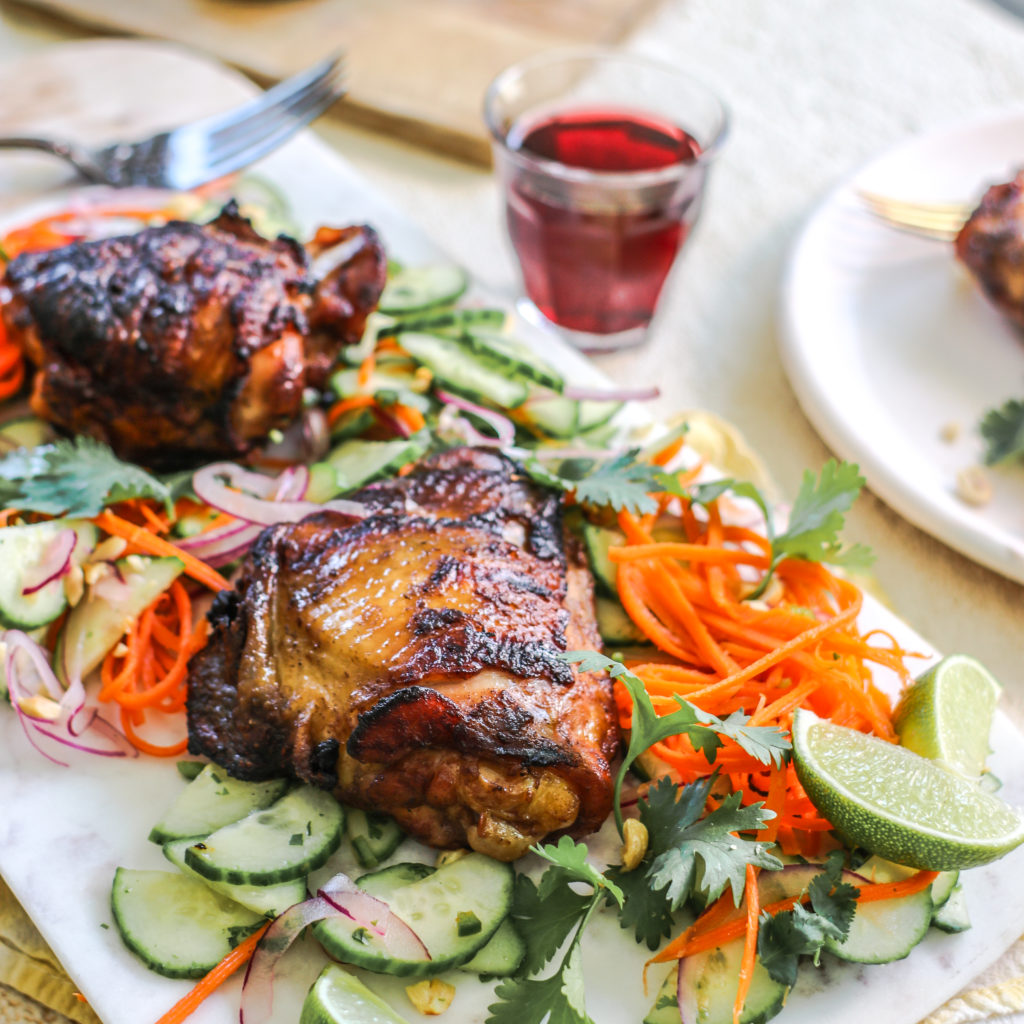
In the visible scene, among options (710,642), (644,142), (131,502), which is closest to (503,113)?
(644,142)

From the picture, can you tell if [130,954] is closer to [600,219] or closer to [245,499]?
[245,499]

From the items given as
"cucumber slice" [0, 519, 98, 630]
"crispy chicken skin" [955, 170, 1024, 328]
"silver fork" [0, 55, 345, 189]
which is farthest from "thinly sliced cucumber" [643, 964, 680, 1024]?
"silver fork" [0, 55, 345, 189]

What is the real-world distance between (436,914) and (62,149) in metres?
3.67

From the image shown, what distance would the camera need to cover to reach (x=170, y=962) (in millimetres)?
2330

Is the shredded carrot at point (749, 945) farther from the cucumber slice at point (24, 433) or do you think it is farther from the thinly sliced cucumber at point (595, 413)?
the cucumber slice at point (24, 433)

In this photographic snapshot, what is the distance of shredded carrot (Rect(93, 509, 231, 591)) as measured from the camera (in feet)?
9.94

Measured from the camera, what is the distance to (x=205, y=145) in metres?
4.66

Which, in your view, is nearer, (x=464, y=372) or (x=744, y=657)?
(x=744, y=657)

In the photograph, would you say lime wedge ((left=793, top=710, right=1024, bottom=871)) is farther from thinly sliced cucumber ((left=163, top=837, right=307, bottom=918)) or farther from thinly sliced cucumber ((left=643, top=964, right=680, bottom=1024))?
thinly sliced cucumber ((left=163, top=837, right=307, bottom=918))

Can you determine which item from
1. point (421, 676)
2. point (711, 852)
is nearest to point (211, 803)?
point (421, 676)

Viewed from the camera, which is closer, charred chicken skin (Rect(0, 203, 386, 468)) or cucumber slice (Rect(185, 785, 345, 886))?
cucumber slice (Rect(185, 785, 345, 886))

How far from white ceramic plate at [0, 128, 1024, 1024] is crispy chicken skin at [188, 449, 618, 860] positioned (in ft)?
0.74

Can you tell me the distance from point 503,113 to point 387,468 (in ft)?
6.45

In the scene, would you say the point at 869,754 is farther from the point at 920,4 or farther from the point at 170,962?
the point at 920,4
